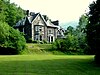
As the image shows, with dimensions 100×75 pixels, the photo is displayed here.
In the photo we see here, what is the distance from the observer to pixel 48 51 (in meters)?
70.0

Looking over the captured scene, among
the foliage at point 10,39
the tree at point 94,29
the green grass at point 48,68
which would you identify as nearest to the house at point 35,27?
the foliage at point 10,39

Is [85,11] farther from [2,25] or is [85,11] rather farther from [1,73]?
[2,25]

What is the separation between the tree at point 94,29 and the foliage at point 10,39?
34698 mm

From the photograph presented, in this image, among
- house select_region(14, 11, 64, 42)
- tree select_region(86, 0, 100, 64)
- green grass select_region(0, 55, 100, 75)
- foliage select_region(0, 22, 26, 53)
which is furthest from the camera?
house select_region(14, 11, 64, 42)

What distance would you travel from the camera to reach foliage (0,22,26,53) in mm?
64531

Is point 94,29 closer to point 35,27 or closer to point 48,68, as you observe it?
point 48,68

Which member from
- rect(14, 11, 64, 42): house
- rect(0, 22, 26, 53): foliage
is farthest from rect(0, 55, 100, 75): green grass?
rect(14, 11, 64, 42): house

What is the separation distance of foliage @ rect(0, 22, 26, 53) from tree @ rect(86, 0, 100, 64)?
114 feet

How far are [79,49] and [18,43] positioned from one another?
54.4 ft

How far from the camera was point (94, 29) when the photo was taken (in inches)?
1200

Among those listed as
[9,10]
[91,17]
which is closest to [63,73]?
[91,17]

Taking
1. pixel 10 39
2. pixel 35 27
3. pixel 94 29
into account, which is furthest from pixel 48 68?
pixel 35 27

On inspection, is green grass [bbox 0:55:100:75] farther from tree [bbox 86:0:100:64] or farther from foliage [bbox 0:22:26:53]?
foliage [bbox 0:22:26:53]

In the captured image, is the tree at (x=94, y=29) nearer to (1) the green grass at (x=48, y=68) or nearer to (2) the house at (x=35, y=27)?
(1) the green grass at (x=48, y=68)
